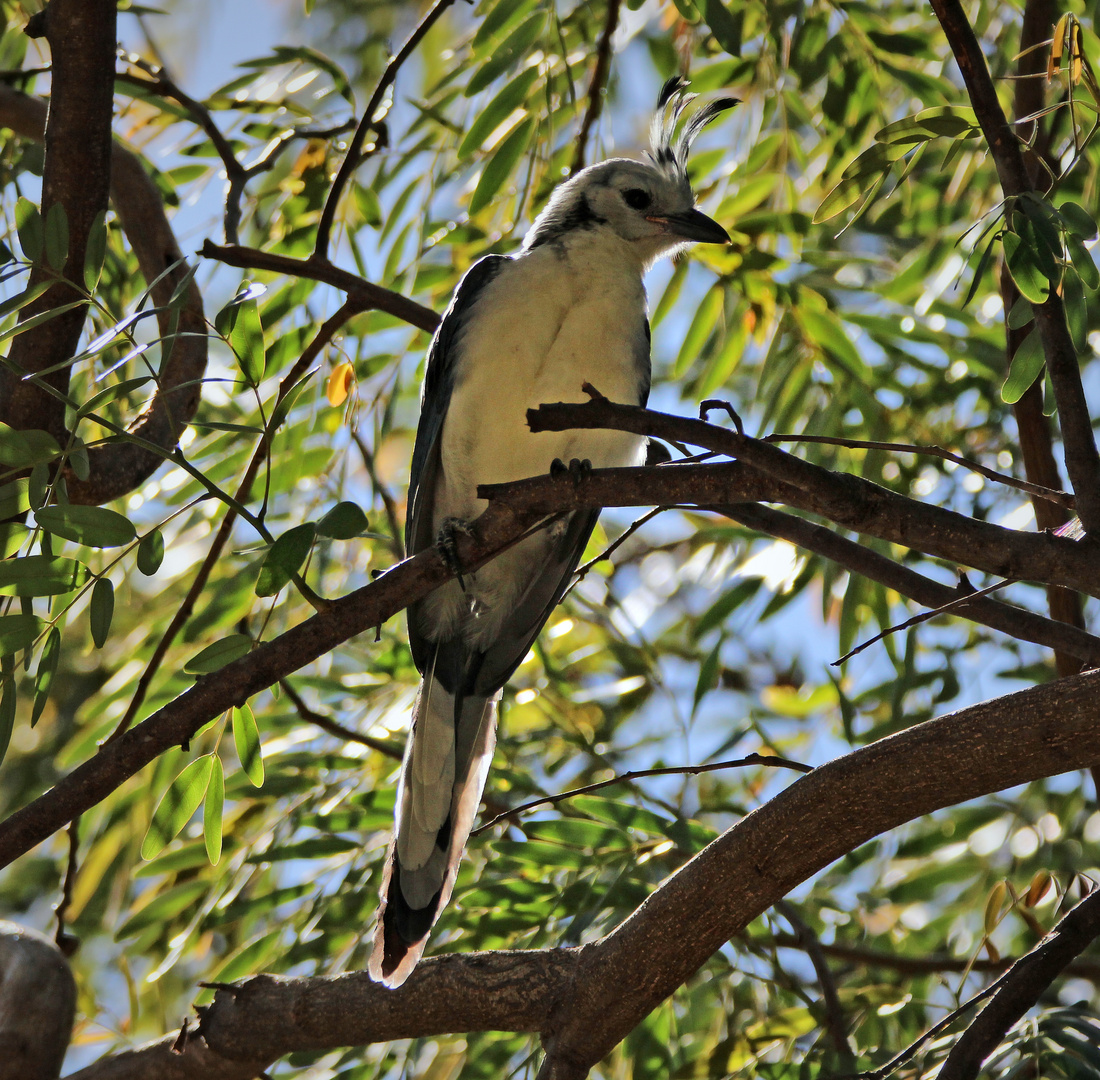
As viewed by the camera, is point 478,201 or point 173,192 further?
point 173,192

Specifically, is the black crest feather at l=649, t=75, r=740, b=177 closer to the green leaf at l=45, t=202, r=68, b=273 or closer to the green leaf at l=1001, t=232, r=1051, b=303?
the green leaf at l=1001, t=232, r=1051, b=303

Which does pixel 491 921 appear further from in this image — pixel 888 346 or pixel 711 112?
pixel 711 112

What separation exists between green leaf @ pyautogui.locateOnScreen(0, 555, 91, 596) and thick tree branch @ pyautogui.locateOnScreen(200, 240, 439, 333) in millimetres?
967

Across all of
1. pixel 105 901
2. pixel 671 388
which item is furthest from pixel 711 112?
pixel 105 901

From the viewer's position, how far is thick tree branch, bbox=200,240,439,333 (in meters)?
2.77

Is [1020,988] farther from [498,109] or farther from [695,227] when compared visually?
[498,109]

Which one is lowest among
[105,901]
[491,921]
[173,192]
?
[491,921]

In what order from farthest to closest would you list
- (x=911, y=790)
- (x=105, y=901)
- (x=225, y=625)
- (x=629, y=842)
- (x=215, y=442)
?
(x=105, y=901)
(x=215, y=442)
(x=225, y=625)
(x=629, y=842)
(x=911, y=790)

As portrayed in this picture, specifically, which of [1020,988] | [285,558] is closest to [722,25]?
[285,558]

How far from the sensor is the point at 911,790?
192 cm

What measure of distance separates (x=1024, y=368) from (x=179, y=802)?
1.67 m

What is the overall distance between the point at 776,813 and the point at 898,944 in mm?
1966

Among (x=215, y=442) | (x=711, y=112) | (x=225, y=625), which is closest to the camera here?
(x=225, y=625)

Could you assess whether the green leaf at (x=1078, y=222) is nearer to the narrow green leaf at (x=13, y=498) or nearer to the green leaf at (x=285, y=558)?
the green leaf at (x=285, y=558)
